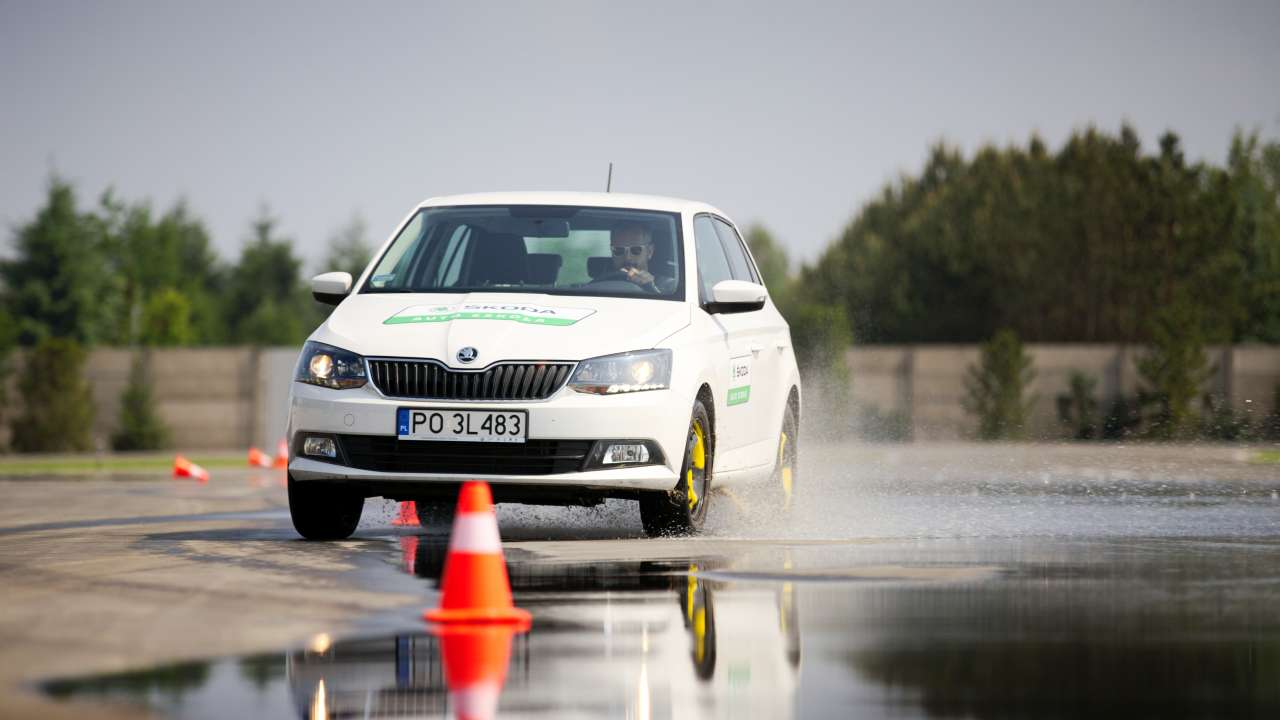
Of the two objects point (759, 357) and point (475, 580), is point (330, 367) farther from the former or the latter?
point (475, 580)

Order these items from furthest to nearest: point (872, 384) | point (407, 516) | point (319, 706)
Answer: point (872, 384), point (407, 516), point (319, 706)

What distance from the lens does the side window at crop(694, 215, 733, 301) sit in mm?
11520

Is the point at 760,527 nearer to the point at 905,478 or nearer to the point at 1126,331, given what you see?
the point at 905,478

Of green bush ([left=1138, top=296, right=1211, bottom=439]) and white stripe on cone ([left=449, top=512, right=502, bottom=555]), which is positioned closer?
white stripe on cone ([left=449, top=512, right=502, bottom=555])

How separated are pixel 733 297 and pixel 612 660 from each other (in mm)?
4947

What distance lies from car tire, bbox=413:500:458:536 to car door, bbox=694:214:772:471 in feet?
6.10

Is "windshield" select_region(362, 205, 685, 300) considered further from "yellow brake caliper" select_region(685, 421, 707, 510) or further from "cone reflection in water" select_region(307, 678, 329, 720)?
"cone reflection in water" select_region(307, 678, 329, 720)

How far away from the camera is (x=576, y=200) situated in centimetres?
1199

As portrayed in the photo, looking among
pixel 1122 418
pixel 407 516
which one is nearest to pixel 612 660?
pixel 407 516

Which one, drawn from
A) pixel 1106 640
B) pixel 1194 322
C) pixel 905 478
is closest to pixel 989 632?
pixel 1106 640

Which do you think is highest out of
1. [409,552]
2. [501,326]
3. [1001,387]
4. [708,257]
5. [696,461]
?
[708,257]

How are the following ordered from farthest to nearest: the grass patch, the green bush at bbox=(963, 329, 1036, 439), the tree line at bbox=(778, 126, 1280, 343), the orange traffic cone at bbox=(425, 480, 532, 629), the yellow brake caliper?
the tree line at bbox=(778, 126, 1280, 343) → the green bush at bbox=(963, 329, 1036, 439) → the grass patch → the yellow brake caliper → the orange traffic cone at bbox=(425, 480, 532, 629)

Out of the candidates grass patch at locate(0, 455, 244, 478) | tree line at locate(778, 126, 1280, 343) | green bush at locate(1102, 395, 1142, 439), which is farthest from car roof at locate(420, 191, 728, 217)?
tree line at locate(778, 126, 1280, 343)

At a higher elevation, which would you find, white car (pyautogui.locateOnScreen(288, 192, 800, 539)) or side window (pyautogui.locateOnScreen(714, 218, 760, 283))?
side window (pyautogui.locateOnScreen(714, 218, 760, 283))
